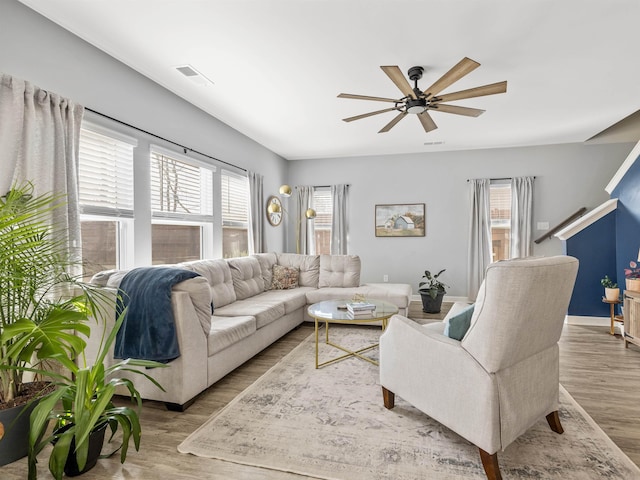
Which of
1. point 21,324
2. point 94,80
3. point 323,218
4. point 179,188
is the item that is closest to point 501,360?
point 21,324

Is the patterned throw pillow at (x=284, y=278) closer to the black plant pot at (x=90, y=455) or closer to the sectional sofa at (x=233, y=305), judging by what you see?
the sectional sofa at (x=233, y=305)

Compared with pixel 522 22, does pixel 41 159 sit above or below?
below

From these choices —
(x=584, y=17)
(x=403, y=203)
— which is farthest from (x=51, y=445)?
(x=403, y=203)

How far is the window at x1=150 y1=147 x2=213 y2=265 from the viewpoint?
3.69 meters

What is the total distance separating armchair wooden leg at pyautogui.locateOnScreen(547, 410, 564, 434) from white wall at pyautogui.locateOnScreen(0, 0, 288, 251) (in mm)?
3551

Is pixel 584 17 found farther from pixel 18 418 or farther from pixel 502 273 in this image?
pixel 18 418

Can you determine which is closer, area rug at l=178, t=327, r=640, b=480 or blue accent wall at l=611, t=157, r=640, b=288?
area rug at l=178, t=327, r=640, b=480

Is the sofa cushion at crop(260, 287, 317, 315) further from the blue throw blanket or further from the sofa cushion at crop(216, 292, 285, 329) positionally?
the blue throw blanket

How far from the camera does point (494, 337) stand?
5.31 ft

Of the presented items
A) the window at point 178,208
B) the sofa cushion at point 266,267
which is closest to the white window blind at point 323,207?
the sofa cushion at point 266,267

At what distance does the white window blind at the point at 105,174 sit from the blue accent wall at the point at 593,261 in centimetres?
508

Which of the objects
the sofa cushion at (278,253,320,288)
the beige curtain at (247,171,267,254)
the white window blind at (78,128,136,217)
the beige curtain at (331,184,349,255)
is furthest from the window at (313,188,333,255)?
the white window blind at (78,128,136,217)

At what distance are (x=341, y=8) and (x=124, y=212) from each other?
2414mm

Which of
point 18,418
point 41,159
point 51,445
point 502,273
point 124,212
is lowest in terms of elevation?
point 51,445
